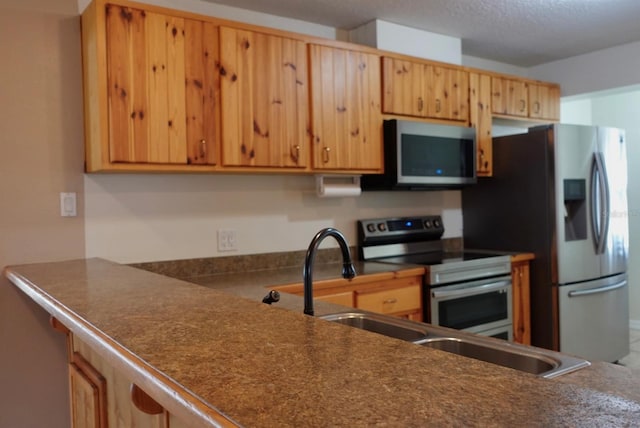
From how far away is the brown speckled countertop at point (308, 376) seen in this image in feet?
1.93

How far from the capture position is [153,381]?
737 mm

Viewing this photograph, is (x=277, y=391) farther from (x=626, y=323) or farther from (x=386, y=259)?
(x=626, y=323)

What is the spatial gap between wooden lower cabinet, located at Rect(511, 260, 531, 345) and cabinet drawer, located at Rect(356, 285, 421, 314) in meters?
0.87

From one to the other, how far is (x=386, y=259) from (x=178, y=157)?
5.10 feet

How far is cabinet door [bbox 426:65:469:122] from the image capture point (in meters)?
3.31

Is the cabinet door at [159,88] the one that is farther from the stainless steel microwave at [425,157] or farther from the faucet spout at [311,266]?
the faucet spout at [311,266]

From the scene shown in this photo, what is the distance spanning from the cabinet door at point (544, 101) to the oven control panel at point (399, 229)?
1.14 metres

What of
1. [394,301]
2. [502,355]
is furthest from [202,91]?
[502,355]

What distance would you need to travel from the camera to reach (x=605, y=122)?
194 inches

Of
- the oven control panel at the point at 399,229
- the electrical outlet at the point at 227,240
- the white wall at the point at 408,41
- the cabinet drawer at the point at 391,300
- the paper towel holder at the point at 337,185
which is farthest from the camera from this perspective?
the oven control panel at the point at 399,229

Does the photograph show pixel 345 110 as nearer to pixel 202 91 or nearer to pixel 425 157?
pixel 425 157

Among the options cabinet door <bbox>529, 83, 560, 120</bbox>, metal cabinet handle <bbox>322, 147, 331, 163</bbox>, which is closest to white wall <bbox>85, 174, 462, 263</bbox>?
metal cabinet handle <bbox>322, 147, 331, 163</bbox>

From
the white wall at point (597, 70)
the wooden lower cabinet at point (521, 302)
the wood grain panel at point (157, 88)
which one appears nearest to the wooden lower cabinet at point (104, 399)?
the wood grain panel at point (157, 88)

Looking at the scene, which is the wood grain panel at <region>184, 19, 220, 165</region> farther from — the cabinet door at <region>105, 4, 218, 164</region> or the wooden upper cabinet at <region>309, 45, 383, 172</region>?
the wooden upper cabinet at <region>309, 45, 383, 172</region>
